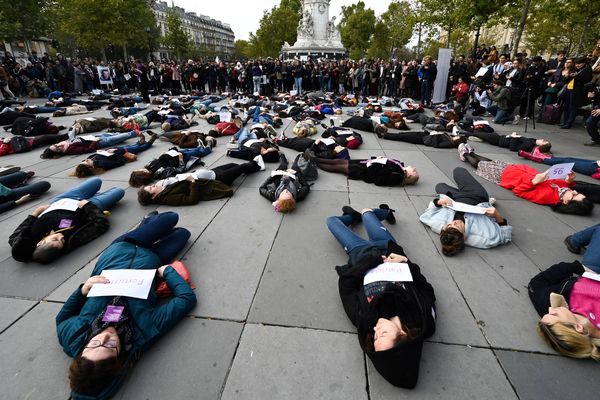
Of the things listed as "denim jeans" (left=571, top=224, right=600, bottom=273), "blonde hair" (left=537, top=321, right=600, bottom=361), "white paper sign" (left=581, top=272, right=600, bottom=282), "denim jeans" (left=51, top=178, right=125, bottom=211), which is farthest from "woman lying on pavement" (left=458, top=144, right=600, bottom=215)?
"denim jeans" (left=51, top=178, right=125, bottom=211)

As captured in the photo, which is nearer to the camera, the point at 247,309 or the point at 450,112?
the point at 247,309

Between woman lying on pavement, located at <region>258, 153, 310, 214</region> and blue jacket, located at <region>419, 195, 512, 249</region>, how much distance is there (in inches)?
80.0

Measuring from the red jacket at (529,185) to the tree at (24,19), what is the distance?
37961mm

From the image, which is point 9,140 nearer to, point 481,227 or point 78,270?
point 78,270

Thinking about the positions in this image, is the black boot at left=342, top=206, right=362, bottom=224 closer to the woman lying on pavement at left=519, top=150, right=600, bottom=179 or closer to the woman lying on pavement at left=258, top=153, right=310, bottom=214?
the woman lying on pavement at left=258, top=153, right=310, bottom=214

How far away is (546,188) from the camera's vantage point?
4848mm

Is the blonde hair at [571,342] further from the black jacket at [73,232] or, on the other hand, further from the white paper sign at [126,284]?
the black jacket at [73,232]

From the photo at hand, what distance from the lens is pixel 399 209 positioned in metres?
4.74

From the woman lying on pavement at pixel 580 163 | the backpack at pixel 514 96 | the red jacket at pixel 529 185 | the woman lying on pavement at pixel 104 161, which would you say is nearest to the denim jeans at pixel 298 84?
the backpack at pixel 514 96

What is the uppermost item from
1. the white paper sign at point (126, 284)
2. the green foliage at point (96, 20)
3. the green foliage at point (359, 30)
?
the green foliage at point (359, 30)

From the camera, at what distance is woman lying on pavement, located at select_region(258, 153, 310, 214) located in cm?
451

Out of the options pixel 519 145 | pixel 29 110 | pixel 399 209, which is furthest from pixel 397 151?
pixel 29 110

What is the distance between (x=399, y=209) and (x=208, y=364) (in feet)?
11.5

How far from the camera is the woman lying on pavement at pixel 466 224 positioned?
11.8 ft
